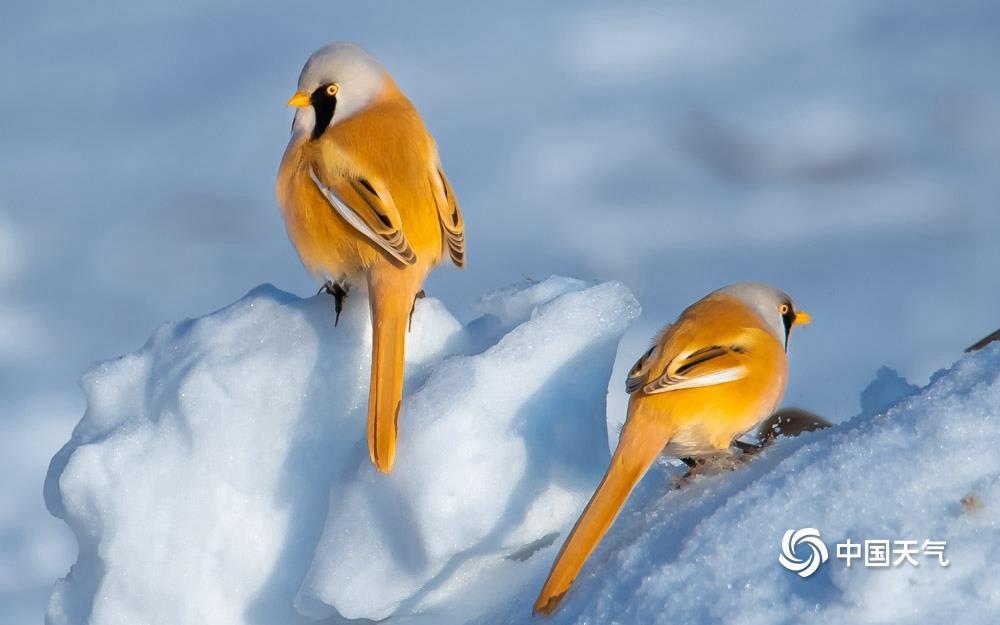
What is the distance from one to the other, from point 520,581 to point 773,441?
627 mm

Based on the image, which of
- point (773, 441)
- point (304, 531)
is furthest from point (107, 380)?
point (773, 441)

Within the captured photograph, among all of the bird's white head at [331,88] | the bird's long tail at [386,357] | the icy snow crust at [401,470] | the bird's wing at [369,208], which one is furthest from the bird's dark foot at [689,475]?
the bird's white head at [331,88]

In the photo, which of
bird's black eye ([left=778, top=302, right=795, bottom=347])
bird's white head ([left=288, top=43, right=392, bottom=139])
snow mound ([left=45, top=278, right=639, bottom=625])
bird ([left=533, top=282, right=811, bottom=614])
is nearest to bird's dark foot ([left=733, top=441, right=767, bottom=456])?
bird ([left=533, top=282, right=811, bottom=614])

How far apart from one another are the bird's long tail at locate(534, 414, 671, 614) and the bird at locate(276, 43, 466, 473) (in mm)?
580

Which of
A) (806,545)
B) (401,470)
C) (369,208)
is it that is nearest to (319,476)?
(401,470)

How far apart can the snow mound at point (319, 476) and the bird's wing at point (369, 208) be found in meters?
0.33

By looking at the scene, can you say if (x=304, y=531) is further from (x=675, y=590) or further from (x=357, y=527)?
(x=675, y=590)

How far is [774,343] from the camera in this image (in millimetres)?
2842

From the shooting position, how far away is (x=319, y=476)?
2557 millimetres

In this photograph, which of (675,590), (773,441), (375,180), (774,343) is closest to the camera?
(675,590)

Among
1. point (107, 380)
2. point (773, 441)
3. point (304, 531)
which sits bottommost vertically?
point (773, 441)

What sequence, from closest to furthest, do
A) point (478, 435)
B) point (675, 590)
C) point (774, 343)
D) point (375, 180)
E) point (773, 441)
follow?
point (675, 590)
point (478, 435)
point (773, 441)
point (774, 343)
point (375, 180)

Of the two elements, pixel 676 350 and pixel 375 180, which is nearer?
pixel 676 350
